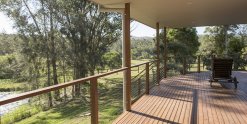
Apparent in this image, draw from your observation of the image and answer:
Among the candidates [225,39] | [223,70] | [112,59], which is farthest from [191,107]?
[225,39]

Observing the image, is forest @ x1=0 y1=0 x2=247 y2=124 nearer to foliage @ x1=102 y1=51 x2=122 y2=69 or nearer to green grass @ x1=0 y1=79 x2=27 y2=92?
green grass @ x1=0 y1=79 x2=27 y2=92

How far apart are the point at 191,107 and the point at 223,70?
3.03 meters

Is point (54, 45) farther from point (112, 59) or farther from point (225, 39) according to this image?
point (225, 39)

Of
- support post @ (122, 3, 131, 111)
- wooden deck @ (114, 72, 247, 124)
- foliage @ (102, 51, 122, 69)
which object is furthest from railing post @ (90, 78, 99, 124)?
foliage @ (102, 51, 122, 69)

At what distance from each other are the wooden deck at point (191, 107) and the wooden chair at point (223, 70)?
320 mm

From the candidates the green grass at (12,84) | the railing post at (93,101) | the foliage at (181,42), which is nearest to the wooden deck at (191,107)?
the railing post at (93,101)

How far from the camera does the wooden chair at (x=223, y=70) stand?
8.35 m

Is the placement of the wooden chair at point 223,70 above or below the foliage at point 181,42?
below

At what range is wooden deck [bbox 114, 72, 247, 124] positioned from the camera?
16.3 ft

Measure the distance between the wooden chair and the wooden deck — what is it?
12.6 inches

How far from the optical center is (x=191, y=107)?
19.7ft

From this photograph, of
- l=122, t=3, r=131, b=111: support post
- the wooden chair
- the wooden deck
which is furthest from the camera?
the wooden chair

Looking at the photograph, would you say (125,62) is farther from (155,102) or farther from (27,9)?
(27,9)

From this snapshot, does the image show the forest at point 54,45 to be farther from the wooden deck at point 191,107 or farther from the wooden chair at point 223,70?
the wooden deck at point 191,107
